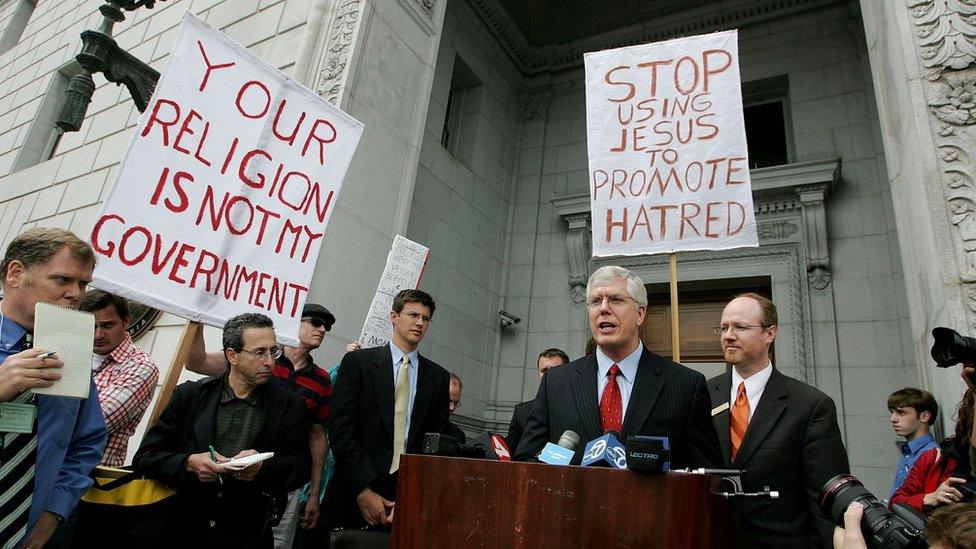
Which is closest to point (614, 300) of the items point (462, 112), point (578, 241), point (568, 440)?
point (568, 440)

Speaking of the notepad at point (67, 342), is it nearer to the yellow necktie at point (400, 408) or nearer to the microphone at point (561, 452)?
the microphone at point (561, 452)

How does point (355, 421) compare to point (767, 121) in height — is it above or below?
below

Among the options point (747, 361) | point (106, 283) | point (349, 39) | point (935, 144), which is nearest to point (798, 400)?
point (747, 361)

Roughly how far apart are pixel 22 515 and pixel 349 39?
5.48 metres

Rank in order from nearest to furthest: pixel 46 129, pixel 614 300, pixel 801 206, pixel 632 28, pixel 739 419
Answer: pixel 614 300, pixel 739 419, pixel 801 206, pixel 632 28, pixel 46 129

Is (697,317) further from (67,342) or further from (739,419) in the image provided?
(67,342)

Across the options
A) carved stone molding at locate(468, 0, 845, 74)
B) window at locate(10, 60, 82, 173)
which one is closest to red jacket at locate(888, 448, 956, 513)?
carved stone molding at locate(468, 0, 845, 74)

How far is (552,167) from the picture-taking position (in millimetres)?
9992

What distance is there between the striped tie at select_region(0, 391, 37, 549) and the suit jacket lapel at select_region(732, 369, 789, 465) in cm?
291

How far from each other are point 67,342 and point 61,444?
1.58 feet

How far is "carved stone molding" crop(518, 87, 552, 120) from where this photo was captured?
34.4 ft

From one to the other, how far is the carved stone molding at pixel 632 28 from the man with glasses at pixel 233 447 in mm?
8414

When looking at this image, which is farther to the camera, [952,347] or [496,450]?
[952,347]

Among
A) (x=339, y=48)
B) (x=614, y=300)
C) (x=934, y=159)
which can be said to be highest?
(x=339, y=48)
